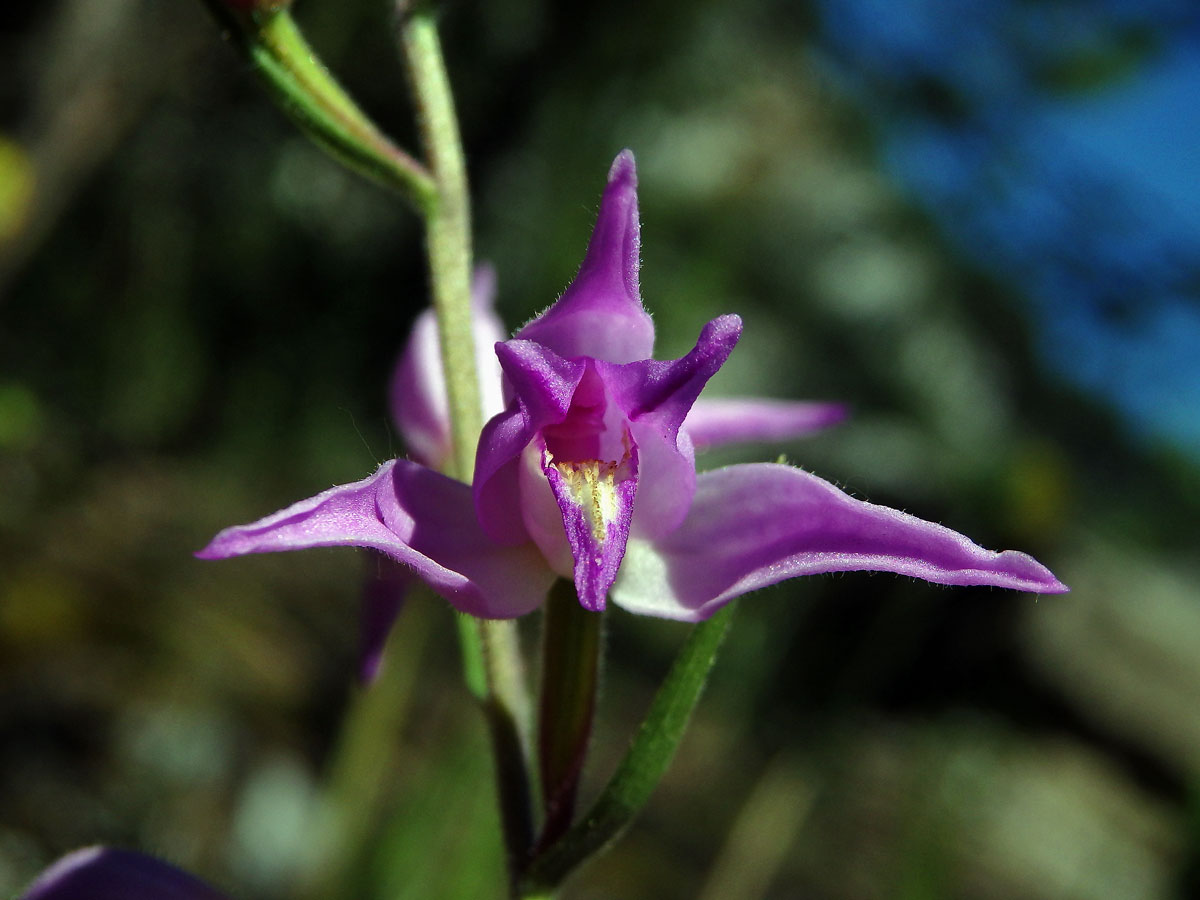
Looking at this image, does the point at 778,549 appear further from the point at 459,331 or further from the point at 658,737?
the point at 459,331

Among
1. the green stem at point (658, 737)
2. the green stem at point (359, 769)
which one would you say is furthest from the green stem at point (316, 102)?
the green stem at point (359, 769)

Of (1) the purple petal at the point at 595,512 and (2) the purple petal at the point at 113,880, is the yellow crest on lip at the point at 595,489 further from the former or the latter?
(2) the purple petal at the point at 113,880

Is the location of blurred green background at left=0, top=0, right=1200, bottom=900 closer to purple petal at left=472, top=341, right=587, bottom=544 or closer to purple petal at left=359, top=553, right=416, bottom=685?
purple petal at left=359, top=553, right=416, bottom=685

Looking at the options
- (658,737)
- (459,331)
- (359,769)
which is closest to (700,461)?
(359,769)

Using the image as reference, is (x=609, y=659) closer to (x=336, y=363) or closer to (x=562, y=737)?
(x=336, y=363)

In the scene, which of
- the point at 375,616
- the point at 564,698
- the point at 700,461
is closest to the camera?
the point at 564,698

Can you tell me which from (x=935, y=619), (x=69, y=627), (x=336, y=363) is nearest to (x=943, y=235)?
(x=935, y=619)

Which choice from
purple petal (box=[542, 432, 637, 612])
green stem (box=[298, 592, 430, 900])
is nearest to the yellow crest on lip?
purple petal (box=[542, 432, 637, 612])
